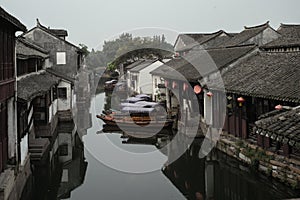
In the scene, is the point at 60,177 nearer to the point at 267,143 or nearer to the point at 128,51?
the point at 267,143

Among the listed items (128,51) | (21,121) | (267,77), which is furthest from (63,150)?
(128,51)

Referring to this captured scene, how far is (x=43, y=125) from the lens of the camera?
71.1 feet

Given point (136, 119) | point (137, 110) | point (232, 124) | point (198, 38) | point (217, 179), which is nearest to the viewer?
point (217, 179)

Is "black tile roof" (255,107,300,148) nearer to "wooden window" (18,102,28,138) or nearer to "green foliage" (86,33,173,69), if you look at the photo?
"wooden window" (18,102,28,138)

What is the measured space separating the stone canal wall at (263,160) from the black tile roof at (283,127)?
5751 mm

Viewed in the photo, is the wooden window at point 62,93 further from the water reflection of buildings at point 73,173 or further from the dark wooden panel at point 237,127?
the dark wooden panel at point 237,127

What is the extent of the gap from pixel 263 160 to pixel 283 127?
8143mm

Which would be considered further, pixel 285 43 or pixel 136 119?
pixel 136 119

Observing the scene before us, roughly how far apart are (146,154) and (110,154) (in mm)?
1826

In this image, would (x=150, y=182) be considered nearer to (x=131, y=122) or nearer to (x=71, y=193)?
(x=71, y=193)

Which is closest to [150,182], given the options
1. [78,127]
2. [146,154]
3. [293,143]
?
[146,154]

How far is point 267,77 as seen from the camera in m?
16.6

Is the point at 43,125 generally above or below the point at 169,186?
above

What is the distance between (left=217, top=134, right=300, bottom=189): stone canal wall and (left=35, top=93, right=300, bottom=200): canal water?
30 cm
